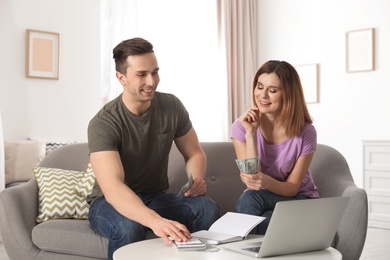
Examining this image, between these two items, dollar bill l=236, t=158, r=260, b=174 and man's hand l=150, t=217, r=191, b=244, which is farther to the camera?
dollar bill l=236, t=158, r=260, b=174

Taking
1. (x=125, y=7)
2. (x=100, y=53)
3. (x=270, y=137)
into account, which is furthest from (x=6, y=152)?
(x=270, y=137)

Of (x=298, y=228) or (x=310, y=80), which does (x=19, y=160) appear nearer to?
(x=310, y=80)

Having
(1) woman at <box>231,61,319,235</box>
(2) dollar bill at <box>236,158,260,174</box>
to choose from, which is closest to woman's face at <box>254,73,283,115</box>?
(1) woman at <box>231,61,319,235</box>

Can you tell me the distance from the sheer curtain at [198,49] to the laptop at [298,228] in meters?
4.10

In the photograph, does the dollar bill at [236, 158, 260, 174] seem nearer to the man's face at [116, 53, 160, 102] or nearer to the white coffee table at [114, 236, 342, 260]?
the white coffee table at [114, 236, 342, 260]

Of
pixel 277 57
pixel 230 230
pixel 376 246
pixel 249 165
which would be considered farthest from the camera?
pixel 277 57

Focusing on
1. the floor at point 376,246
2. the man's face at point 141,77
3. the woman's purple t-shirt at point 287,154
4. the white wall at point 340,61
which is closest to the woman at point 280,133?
the woman's purple t-shirt at point 287,154

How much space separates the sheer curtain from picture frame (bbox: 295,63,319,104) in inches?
28.9

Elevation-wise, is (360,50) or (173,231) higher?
(360,50)

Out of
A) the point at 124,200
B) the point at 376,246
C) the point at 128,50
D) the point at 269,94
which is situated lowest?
the point at 376,246

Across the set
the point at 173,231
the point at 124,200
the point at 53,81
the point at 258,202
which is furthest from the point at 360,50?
the point at 173,231

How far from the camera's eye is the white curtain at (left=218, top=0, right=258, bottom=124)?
22.7ft

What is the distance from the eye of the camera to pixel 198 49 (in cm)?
673

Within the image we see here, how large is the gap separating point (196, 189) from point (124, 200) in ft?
1.44
